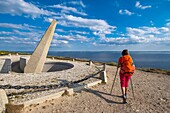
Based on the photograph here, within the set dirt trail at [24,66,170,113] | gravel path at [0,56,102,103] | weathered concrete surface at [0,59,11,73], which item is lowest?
dirt trail at [24,66,170,113]

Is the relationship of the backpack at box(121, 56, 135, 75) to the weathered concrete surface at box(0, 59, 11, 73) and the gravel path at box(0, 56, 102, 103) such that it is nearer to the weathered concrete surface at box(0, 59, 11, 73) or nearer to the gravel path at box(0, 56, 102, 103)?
the gravel path at box(0, 56, 102, 103)

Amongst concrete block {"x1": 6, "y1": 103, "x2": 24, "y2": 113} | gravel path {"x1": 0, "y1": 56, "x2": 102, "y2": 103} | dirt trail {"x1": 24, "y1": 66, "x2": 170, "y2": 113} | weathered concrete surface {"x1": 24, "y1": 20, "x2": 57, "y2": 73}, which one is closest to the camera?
concrete block {"x1": 6, "y1": 103, "x2": 24, "y2": 113}

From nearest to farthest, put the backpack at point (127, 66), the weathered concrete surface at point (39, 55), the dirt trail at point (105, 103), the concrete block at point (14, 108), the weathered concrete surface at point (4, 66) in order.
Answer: the concrete block at point (14, 108) → the dirt trail at point (105, 103) → the backpack at point (127, 66) → the weathered concrete surface at point (39, 55) → the weathered concrete surface at point (4, 66)

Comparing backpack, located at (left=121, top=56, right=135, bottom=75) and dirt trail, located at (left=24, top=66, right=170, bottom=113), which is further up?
backpack, located at (left=121, top=56, right=135, bottom=75)

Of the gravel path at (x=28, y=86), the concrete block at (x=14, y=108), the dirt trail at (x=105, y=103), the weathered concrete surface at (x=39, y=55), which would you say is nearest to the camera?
the concrete block at (x=14, y=108)

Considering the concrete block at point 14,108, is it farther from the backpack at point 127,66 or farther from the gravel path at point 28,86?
the backpack at point 127,66

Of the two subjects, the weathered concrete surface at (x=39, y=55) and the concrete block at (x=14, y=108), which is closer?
the concrete block at (x=14, y=108)

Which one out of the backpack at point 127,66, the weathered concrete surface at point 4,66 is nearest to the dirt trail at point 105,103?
the backpack at point 127,66

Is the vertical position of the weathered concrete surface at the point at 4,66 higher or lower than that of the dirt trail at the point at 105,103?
higher

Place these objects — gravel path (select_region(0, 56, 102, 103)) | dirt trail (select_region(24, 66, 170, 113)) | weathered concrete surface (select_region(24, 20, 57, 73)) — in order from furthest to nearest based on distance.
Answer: weathered concrete surface (select_region(24, 20, 57, 73))
gravel path (select_region(0, 56, 102, 103))
dirt trail (select_region(24, 66, 170, 113))

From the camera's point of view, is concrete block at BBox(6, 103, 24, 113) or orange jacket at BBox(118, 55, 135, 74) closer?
concrete block at BBox(6, 103, 24, 113)

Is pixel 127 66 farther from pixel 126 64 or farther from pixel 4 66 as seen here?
pixel 4 66

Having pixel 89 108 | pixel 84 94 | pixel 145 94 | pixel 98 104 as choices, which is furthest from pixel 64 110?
pixel 145 94

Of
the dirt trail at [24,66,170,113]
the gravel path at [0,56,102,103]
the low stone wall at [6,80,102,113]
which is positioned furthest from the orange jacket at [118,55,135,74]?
the gravel path at [0,56,102,103]
